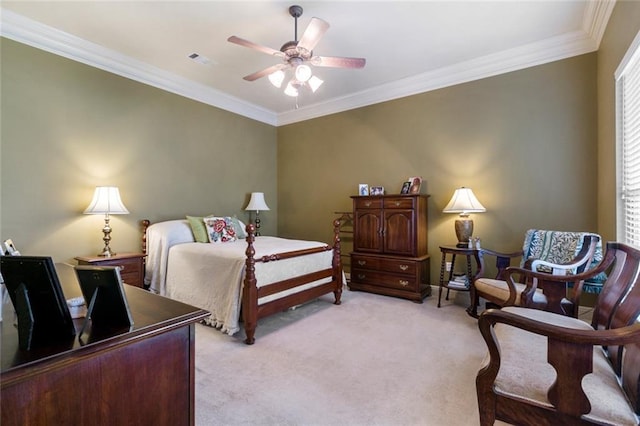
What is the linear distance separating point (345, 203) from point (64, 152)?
12.2 feet

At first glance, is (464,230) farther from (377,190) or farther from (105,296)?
(105,296)

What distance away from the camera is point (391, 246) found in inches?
159

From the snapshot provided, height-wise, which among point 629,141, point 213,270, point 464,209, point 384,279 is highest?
point 629,141

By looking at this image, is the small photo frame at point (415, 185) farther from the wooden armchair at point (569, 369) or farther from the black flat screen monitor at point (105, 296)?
the black flat screen monitor at point (105, 296)

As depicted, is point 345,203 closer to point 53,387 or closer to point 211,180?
point 211,180

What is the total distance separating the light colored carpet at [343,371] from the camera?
1736mm

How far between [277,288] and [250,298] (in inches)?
14.4

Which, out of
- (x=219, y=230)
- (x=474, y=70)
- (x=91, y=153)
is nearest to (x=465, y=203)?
(x=474, y=70)

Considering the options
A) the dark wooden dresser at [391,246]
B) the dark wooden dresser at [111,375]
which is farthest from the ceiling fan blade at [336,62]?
the dark wooden dresser at [111,375]

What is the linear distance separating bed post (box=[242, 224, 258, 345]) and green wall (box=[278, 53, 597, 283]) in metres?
2.61

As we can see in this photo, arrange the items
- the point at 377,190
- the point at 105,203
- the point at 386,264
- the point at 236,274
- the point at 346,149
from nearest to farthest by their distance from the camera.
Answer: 1. the point at 236,274
2. the point at 105,203
3. the point at 386,264
4. the point at 377,190
5. the point at 346,149

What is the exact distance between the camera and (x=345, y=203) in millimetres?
5000

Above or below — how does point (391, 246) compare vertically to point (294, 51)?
below

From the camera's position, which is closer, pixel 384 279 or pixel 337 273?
pixel 337 273
